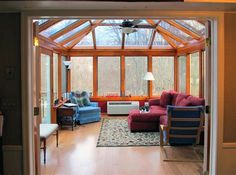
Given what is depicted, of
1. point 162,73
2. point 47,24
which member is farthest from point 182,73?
point 47,24

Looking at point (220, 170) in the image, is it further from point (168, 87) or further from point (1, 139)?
point (168, 87)

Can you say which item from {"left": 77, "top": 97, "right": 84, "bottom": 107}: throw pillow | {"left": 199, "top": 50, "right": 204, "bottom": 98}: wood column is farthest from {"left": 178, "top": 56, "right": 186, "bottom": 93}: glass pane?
{"left": 77, "top": 97, "right": 84, "bottom": 107}: throw pillow

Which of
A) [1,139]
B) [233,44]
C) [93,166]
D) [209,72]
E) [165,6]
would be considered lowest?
[93,166]

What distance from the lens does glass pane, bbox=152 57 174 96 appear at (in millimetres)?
10258

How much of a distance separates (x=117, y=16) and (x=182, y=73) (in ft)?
22.2

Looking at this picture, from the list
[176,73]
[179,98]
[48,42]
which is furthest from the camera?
[176,73]

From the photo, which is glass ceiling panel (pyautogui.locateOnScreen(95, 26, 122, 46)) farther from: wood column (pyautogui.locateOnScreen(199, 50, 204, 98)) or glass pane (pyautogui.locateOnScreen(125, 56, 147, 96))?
wood column (pyautogui.locateOnScreen(199, 50, 204, 98))

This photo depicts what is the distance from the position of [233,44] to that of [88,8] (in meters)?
1.65

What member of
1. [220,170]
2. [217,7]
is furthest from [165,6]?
[220,170]

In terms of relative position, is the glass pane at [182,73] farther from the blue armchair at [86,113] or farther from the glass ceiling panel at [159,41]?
the blue armchair at [86,113]

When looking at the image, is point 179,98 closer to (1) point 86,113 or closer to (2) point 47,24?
(1) point 86,113

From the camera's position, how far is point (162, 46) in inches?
393

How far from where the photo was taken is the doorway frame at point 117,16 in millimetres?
3098

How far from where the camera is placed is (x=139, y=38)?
960cm
